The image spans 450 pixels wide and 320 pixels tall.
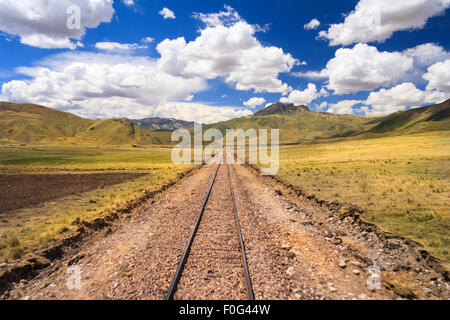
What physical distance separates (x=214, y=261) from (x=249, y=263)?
45.0 inches

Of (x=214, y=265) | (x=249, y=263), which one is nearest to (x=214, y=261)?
(x=214, y=265)

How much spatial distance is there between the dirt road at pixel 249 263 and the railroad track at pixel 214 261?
31mm

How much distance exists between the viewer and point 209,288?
609cm

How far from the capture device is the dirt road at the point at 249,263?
6055 mm

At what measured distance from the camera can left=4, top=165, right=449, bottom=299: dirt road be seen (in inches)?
238

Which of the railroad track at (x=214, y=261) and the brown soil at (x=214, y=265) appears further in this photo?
the railroad track at (x=214, y=261)

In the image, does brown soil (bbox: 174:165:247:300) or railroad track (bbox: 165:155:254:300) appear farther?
railroad track (bbox: 165:155:254:300)

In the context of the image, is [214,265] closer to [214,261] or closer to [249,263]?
[214,261]

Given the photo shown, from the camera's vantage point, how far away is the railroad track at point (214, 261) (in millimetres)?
6094

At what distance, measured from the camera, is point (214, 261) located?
753 centimetres

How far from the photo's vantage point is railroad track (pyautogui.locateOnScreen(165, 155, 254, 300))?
20.0 ft

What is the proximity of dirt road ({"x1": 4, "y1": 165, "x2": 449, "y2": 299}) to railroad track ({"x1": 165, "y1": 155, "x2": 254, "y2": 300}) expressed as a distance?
0.10 feet
